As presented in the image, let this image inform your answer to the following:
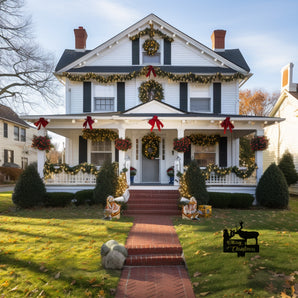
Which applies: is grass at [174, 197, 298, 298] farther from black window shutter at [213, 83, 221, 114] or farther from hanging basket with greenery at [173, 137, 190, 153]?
black window shutter at [213, 83, 221, 114]

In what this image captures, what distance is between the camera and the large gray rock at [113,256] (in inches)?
196

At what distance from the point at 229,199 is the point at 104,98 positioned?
8.12 meters

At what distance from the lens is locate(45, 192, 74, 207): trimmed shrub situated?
36.2ft

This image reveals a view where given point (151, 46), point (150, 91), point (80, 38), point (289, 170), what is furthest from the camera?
point (289, 170)

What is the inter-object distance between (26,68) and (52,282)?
1364 cm

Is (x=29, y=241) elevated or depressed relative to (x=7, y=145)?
depressed

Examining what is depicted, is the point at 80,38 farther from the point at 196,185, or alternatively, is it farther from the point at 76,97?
the point at 196,185

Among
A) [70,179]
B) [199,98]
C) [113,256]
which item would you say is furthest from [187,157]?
[113,256]

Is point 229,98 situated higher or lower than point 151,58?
lower

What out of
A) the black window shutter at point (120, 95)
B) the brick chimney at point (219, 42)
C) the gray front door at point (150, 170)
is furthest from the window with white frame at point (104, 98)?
the brick chimney at point (219, 42)

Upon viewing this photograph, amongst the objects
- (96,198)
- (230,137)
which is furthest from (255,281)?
(230,137)

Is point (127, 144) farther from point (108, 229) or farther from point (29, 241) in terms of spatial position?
point (29, 241)

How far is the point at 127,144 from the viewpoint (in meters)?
11.4

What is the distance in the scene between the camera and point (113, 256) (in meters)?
5.01
